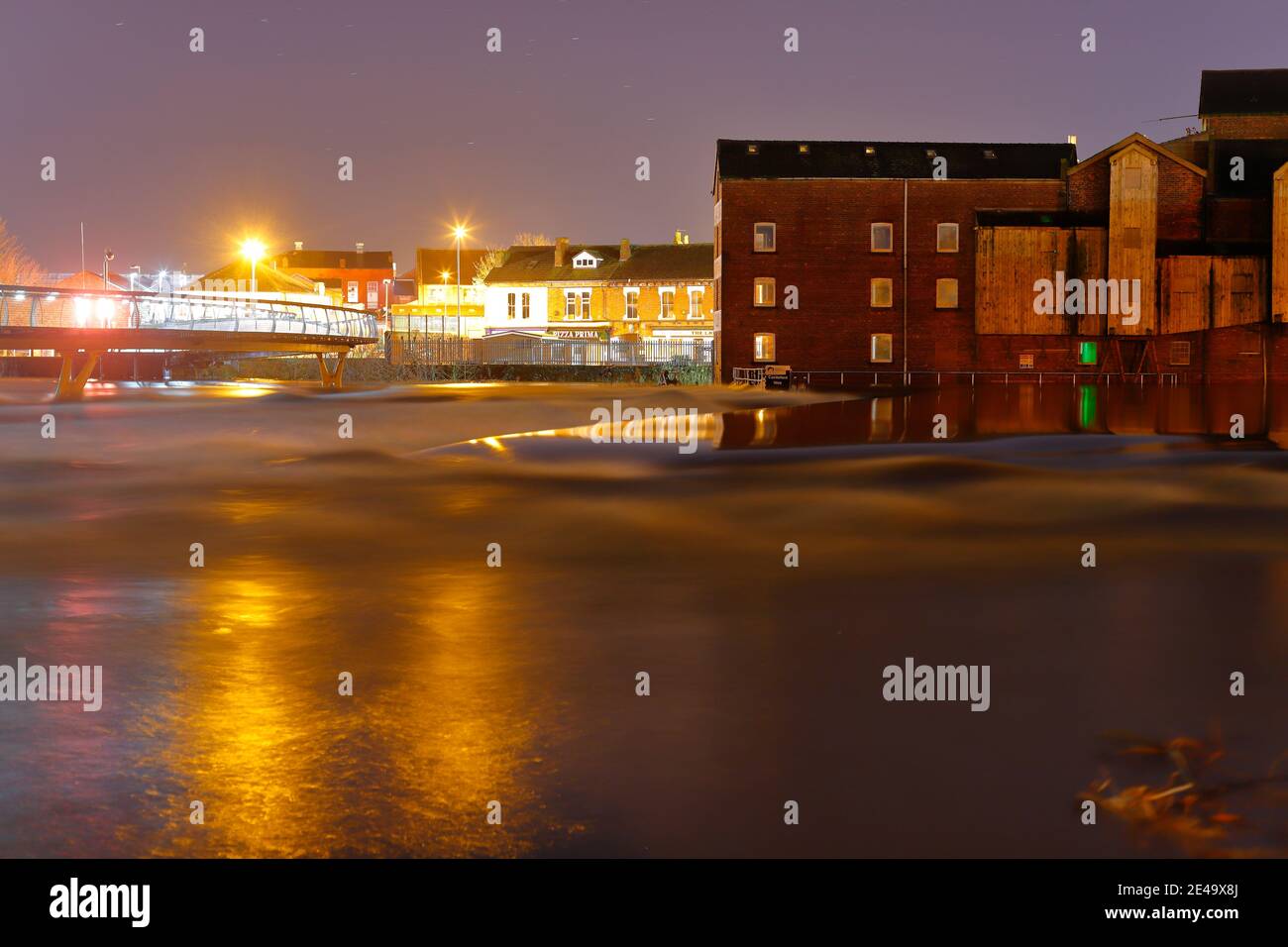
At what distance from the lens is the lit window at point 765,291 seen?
203 feet

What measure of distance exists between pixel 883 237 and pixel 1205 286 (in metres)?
14.1

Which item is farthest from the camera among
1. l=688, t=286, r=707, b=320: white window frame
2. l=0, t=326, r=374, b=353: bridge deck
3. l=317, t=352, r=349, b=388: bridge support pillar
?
l=688, t=286, r=707, b=320: white window frame

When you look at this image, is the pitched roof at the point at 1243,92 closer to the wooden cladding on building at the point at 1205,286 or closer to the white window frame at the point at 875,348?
the wooden cladding on building at the point at 1205,286

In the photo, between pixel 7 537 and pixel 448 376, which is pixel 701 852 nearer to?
pixel 7 537

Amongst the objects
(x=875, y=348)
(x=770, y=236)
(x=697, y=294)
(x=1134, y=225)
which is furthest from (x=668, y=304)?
(x=1134, y=225)

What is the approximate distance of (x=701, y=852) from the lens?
4949mm

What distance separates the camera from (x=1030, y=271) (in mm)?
60219

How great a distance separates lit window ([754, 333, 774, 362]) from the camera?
6222cm

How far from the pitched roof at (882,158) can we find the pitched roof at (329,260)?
119 m

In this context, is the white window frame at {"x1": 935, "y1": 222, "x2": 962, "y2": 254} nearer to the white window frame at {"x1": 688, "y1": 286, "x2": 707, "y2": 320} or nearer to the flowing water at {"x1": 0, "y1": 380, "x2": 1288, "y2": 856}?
the white window frame at {"x1": 688, "y1": 286, "x2": 707, "y2": 320}

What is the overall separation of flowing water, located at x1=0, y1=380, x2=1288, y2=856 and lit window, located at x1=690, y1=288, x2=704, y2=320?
77641mm

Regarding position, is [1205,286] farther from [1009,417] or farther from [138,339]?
[138,339]

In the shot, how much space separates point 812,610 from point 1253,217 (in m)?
59.1

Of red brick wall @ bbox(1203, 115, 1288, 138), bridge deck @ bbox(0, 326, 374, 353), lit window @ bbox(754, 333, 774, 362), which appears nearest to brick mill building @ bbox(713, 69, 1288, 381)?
lit window @ bbox(754, 333, 774, 362)
